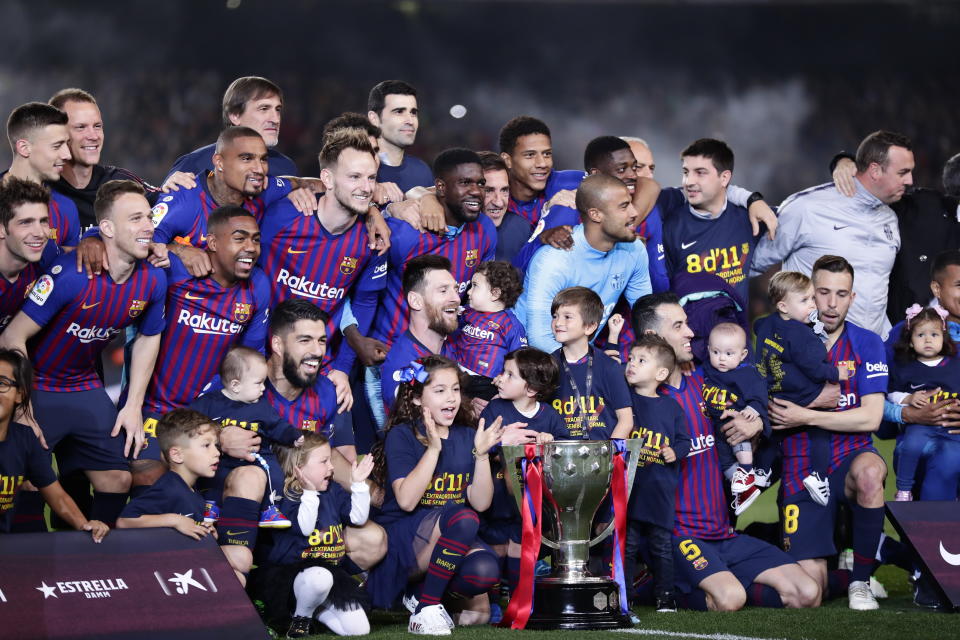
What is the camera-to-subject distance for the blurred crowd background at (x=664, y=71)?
1878cm

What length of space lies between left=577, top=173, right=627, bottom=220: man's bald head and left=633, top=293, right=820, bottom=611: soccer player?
58 cm

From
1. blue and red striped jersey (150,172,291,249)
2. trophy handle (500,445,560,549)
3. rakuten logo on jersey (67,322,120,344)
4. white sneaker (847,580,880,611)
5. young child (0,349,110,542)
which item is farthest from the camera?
blue and red striped jersey (150,172,291,249)

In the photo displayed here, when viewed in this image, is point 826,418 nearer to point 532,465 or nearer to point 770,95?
point 532,465

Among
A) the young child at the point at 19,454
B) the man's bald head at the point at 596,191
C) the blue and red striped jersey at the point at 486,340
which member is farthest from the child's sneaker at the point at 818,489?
the young child at the point at 19,454

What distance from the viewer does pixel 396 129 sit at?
7.06 meters

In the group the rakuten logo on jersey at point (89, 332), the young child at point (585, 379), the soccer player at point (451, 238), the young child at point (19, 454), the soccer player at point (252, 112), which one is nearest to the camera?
the young child at point (19, 454)

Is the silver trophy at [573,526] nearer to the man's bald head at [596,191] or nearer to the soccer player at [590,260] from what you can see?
the soccer player at [590,260]

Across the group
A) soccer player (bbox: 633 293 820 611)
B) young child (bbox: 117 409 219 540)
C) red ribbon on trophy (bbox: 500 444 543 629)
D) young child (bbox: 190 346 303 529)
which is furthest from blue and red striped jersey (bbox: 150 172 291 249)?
soccer player (bbox: 633 293 820 611)

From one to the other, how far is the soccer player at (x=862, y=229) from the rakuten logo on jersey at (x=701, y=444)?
1560mm

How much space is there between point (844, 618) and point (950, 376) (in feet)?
5.62

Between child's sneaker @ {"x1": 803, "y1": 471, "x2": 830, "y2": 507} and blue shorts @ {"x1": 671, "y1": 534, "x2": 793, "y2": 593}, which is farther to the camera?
→ child's sneaker @ {"x1": 803, "y1": 471, "x2": 830, "y2": 507}

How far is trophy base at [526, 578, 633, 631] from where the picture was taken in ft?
16.2

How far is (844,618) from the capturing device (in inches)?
206

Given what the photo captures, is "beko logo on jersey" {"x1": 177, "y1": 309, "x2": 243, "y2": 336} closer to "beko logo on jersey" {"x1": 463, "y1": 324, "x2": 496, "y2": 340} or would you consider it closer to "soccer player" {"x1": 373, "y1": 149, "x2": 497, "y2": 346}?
"soccer player" {"x1": 373, "y1": 149, "x2": 497, "y2": 346}
